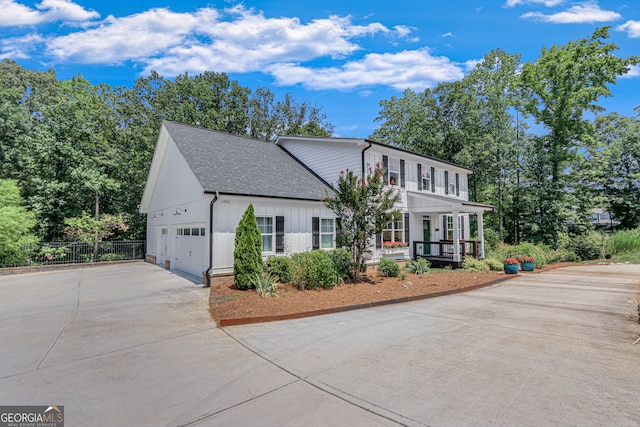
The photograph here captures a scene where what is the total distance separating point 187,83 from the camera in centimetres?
2953

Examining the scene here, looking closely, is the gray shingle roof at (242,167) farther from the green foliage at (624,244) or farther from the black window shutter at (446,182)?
the green foliage at (624,244)

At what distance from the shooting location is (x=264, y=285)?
872 cm

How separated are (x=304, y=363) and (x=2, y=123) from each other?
1039 inches

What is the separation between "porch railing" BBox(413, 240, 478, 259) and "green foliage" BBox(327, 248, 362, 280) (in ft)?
21.7

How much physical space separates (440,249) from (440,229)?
8.29 ft

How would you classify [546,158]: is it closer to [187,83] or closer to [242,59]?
[242,59]

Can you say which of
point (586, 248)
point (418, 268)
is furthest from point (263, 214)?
point (586, 248)

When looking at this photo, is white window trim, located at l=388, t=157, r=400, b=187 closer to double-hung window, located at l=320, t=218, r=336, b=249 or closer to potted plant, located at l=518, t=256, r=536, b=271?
double-hung window, located at l=320, t=218, r=336, b=249

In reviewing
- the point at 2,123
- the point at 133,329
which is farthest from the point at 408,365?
the point at 2,123

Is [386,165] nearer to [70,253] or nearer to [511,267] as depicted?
[511,267]

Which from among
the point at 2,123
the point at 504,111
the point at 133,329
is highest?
the point at 504,111

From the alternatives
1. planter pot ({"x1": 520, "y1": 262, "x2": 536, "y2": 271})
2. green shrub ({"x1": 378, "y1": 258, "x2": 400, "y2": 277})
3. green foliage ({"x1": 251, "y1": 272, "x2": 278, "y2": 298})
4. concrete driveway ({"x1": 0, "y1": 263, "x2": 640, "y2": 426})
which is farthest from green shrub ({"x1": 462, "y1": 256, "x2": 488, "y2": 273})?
green foliage ({"x1": 251, "y1": 272, "x2": 278, "y2": 298})

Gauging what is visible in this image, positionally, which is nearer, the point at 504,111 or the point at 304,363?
the point at 304,363

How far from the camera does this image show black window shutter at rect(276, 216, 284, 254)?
12152 mm
